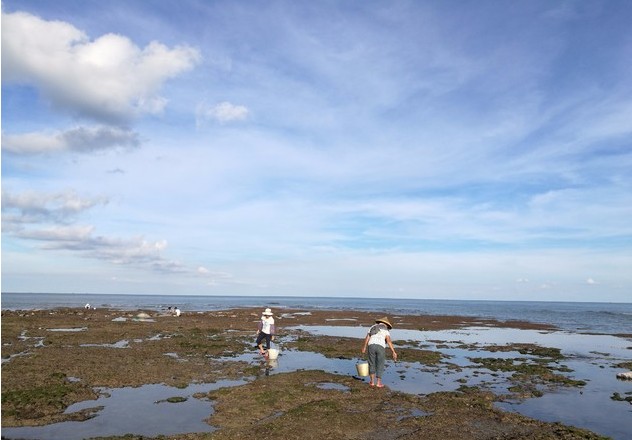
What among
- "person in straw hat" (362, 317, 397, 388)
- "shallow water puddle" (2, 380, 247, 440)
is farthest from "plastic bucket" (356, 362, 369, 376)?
"shallow water puddle" (2, 380, 247, 440)

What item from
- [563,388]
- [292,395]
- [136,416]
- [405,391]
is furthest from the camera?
[563,388]

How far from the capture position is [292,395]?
46.3 feet

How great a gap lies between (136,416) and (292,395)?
4561 mm

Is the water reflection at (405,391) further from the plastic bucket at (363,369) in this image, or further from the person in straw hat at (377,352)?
the person in straw hat at (377,352)

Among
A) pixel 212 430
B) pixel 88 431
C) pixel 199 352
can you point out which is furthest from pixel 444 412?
pixel 199 352

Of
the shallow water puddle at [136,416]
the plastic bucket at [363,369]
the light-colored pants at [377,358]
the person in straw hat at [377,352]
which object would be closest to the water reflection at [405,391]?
the shallow water puddle at [136,416]

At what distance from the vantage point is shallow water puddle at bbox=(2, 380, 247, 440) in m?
10.5

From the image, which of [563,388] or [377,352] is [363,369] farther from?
[563,388]

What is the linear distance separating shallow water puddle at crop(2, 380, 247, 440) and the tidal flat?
0.04 metres

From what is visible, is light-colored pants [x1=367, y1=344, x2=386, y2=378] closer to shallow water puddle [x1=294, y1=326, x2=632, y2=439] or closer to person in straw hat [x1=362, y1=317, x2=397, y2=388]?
person in straw hat [x1=362, y1=317, x2=397, y2=388]

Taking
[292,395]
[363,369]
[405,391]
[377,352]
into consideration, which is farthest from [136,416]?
[405,391]

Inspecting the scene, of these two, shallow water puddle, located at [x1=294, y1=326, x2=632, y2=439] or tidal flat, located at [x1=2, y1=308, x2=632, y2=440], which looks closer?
tidal flat, located at [x1=2, y1=308, x2=632, y2=440]

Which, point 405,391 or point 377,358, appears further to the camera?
point 377,358

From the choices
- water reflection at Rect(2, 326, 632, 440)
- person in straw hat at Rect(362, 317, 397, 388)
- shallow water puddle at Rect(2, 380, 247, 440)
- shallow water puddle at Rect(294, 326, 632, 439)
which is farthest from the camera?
person in straw hat at Rect(362, 317, 397, 388)
